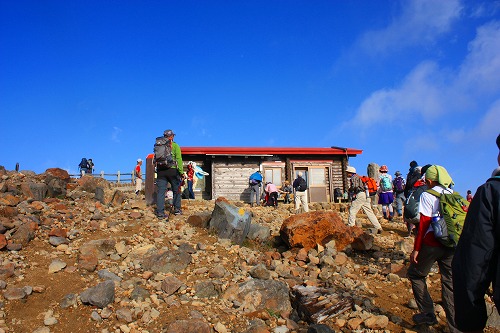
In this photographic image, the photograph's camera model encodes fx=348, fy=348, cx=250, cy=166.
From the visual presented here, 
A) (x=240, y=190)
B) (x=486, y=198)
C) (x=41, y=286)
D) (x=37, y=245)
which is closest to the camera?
(x=486, y=198)

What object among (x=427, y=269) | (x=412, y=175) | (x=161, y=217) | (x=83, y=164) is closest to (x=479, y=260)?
(x=427, y=269)

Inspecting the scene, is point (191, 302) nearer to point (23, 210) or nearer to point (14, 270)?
point (14, 270)

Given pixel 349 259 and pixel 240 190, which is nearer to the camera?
pixel 349 259

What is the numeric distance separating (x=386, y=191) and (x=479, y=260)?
896 centimetres

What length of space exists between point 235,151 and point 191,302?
1403cm

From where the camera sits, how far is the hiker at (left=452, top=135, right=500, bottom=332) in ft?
6.42

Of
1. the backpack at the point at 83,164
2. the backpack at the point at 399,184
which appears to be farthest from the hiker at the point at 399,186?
the backpack at the point at 83,164

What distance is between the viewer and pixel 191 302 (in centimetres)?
461

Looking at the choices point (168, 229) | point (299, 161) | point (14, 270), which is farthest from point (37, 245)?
point (299, 161)

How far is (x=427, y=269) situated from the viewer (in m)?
3.94

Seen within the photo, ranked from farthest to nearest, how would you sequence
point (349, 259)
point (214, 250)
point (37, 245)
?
point (349, 259)
point (214, 250)
point (37, 245)

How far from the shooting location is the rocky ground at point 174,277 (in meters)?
4.16

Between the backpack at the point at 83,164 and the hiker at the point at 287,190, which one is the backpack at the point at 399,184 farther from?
the backpack at the point at 83,164

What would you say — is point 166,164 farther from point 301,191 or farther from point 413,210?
point 301,191
